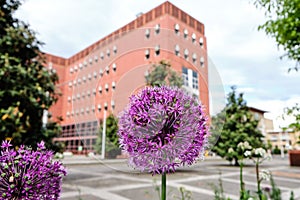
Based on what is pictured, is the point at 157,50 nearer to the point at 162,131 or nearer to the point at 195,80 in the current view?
the point at 195,80

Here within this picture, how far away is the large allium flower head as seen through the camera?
0.87 meters

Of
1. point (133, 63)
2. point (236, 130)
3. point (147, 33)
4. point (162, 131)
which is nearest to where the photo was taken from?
point (162, 131)

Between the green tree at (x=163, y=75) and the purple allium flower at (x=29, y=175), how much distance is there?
874 millimetres

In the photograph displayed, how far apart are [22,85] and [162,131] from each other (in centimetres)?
600

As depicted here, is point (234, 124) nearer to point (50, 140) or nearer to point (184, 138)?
point (50, 140)

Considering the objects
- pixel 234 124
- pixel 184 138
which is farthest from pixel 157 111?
pixel 234 124

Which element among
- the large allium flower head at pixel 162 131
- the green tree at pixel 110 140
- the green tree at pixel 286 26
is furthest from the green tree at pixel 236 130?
the large allium flower head at pixel 162 131

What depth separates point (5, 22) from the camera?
6.72 meters

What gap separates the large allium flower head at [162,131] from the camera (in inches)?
34.2

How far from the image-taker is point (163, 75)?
173 cm

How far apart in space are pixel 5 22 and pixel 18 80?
207 centimetres

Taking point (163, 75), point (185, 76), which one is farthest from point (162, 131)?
point (185, 76)

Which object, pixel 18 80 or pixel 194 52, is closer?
pixel 194 52

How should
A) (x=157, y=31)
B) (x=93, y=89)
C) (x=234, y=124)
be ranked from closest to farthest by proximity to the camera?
(x=157, y=31)
(x=93, y=89)
(x=234, y=124)
